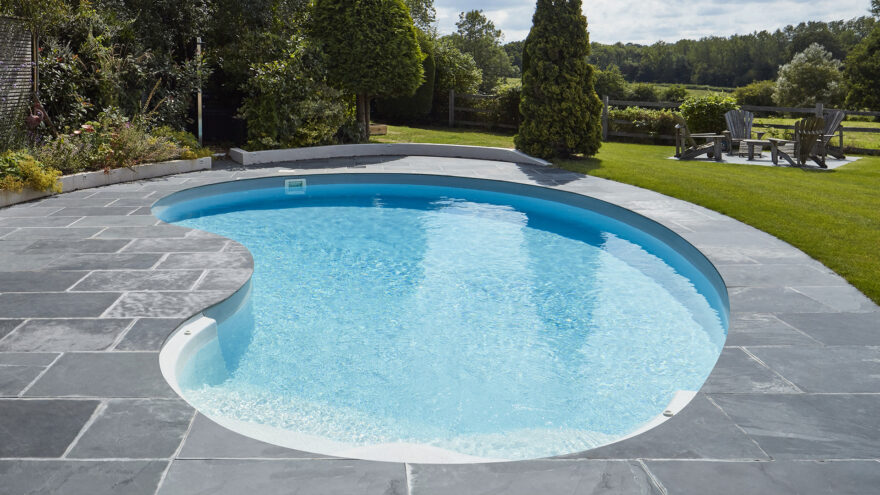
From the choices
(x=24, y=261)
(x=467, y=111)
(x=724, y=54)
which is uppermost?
(x=724, y=54)

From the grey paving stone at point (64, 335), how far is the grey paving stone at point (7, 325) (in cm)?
5

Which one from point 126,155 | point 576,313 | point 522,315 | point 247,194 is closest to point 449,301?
point 522,315

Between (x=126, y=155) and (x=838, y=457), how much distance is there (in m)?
10.1

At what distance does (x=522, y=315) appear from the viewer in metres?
5.73

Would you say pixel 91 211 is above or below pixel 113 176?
below

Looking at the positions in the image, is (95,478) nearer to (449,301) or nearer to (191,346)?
(191,346)

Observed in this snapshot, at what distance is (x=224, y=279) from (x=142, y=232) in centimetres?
214

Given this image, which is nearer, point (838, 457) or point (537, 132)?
point (838, 457)

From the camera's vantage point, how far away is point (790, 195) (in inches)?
368

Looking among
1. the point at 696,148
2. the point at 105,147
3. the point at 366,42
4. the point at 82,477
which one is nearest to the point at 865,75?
the point at 696,148

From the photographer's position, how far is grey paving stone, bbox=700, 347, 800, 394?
140 inches

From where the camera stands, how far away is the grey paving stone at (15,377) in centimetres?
345

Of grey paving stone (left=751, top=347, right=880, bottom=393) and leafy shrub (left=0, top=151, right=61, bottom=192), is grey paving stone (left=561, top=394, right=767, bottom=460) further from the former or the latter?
leafy shrub (left=0, top=151, right=61, bottom=192)

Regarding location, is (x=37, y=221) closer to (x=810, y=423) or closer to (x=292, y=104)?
(x=292, y=104)
